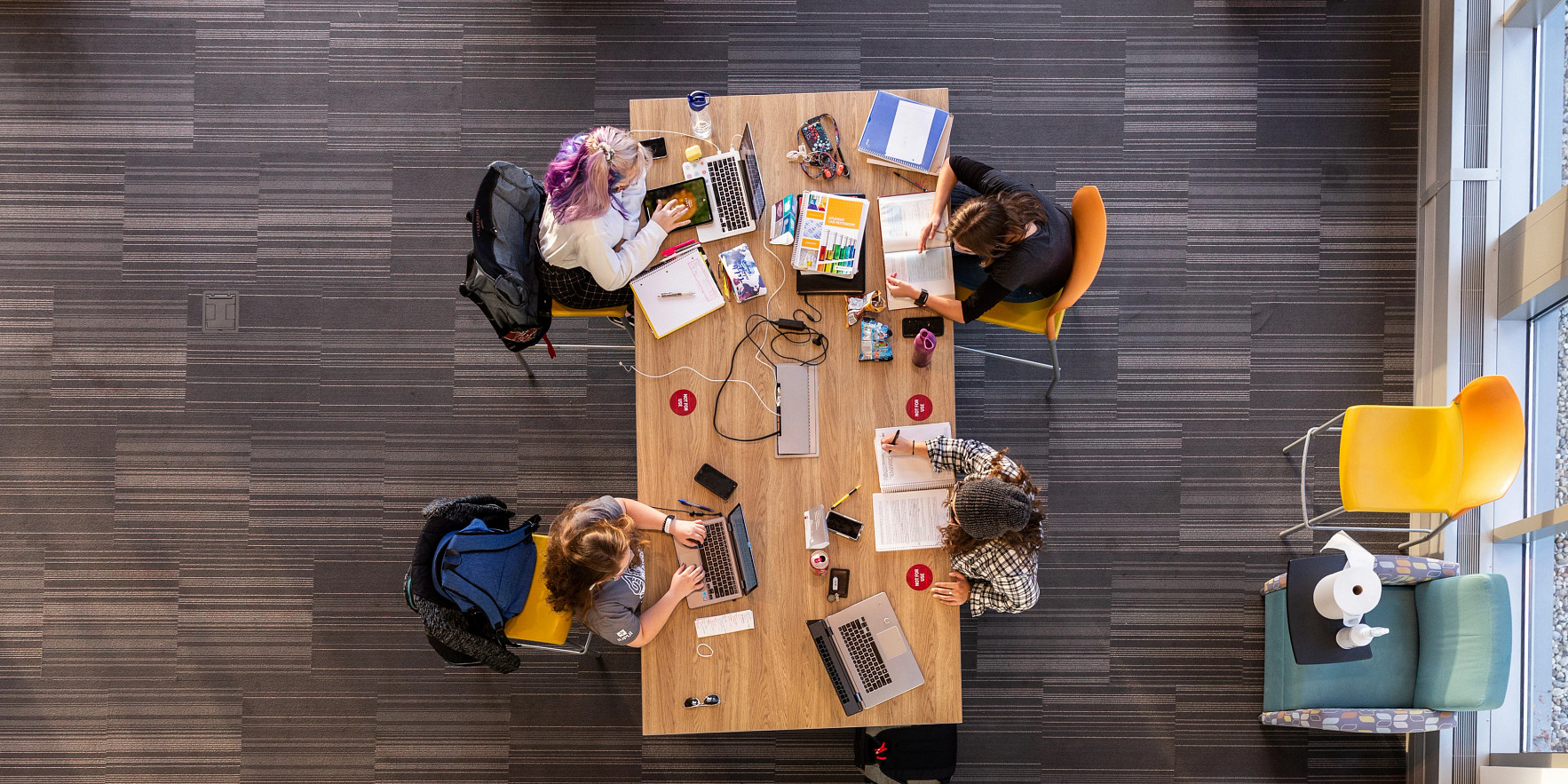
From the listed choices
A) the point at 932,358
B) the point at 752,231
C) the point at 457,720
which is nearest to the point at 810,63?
the point at 752,231

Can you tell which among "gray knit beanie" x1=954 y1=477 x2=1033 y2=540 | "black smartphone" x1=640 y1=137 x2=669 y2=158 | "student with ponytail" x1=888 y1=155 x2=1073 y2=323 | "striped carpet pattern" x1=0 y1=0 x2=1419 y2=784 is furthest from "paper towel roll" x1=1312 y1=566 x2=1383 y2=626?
"black smartphone" x1=640 y1=137 x2=669 y2=158

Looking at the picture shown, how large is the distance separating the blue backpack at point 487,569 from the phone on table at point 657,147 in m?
1.43

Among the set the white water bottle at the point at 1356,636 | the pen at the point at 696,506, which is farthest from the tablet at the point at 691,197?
the white water bottle at the point at 1356,636

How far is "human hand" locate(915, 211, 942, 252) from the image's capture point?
9.85 feet

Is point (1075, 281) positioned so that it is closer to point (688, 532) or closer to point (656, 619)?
point (688, 532)

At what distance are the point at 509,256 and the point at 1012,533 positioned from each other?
197cm

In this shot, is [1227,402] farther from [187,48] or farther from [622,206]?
[187,48]

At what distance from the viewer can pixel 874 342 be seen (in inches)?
116

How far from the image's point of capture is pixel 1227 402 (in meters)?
3.80

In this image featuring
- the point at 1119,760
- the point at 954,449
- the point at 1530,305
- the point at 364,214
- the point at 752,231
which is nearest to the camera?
the point at 954,449

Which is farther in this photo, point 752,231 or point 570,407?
point 570,407

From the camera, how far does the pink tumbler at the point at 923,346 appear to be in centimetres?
289

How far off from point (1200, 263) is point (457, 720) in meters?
3.88

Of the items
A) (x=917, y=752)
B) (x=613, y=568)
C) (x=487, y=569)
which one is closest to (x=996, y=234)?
(x=613, y=568)
